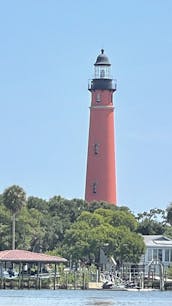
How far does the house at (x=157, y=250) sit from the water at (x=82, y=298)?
24937 mm

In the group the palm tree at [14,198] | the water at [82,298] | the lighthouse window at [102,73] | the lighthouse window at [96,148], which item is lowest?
the water at [82,298]

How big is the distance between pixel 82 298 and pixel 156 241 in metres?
45.5

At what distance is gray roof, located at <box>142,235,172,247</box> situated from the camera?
600ft

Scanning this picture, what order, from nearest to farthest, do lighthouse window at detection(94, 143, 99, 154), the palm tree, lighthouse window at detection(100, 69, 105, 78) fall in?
the palm tree, lighthouse window at detection(94, 143, 99, 154), lighthouse window at detection(100, 69, 105, 78)

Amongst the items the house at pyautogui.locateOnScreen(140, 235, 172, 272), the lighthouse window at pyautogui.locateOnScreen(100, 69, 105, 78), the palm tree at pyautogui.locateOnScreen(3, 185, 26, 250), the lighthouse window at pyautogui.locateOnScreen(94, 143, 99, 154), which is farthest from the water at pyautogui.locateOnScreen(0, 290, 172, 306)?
the lighthouse window at pyautogui.locateOnScreen(100, 69, 105, 78)

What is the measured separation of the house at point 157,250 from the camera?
18275cm

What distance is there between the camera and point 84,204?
7313 inches

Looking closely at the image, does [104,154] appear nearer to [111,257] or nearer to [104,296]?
[111,257]

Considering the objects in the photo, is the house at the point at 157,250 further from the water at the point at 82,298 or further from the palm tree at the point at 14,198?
the water at the point at 82,298

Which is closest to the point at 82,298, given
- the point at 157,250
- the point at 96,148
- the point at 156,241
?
the point at 156,241

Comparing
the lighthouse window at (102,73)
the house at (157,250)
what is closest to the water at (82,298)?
the house at (157,250)

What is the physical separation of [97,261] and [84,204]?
15.9 metres

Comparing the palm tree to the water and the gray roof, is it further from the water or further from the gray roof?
the water

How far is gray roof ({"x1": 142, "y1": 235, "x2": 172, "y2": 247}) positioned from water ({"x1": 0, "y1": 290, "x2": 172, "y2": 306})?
25.0 metres
